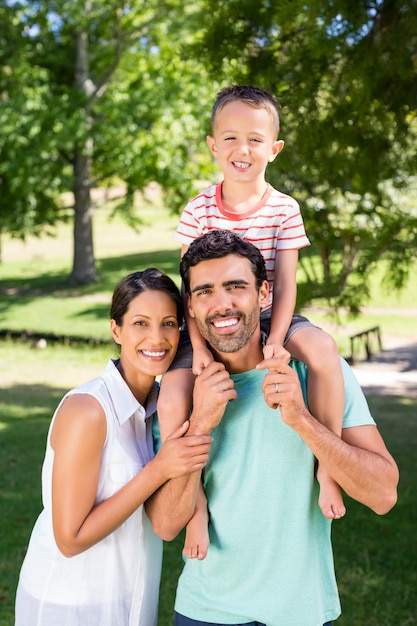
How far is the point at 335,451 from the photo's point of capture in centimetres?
235

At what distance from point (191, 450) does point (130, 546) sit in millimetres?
403

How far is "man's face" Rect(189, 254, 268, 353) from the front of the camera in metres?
2.47

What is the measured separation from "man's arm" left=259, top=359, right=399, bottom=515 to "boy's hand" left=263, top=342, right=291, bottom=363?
1.7 inches

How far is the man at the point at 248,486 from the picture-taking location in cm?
243

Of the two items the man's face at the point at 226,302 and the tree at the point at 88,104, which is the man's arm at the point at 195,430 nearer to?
the man's face at the point at 226,302

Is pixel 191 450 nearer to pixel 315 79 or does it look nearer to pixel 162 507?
pixel 162 507

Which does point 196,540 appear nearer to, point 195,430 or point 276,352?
point 195,430

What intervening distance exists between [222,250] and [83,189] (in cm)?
2291

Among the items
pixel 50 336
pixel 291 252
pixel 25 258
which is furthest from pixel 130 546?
pixel 25 258

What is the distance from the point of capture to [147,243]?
37438 millimetres

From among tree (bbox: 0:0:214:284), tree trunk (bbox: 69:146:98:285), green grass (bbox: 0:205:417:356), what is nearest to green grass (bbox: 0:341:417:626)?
green grass (bbox: 0:205:417:356)

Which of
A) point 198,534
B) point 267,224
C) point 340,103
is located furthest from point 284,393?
point 340,103

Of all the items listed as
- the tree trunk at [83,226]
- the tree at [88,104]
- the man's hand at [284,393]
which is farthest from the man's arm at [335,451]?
the tree trunk at [83,226]

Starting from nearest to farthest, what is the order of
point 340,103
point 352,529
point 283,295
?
point 283,295, point 340,103, point 352,529
